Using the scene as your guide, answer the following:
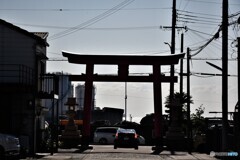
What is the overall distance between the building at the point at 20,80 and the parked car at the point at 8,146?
4.94 m

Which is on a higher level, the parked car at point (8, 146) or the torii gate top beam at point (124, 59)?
the torii gate top beam at point (124, 59)

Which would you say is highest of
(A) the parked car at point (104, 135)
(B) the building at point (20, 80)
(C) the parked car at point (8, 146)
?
(B) the building at point (20, 80)

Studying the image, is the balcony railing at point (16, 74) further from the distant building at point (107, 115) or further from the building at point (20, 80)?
the distant building at point (107, 115)

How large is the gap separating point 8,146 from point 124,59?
1617 cm

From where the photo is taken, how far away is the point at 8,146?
76.7ft

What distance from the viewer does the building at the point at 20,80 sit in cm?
2995

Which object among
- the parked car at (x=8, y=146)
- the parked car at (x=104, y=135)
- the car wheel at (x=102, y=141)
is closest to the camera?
the parked car at (x=8, y=146)

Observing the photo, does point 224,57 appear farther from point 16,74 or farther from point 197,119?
point 197,119

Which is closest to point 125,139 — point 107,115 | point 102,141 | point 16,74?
point 16,74

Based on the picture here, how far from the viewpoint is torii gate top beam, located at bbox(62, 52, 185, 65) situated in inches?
1496

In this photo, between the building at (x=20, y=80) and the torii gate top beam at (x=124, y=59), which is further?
the torii gate top beam at (x=124, y=59)

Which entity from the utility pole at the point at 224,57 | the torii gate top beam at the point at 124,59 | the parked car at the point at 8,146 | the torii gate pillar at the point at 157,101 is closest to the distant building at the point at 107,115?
the torii gate pillar at the point at 157,101

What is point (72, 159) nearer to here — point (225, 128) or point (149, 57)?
point (225, 128)

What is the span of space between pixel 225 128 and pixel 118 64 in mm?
14050
